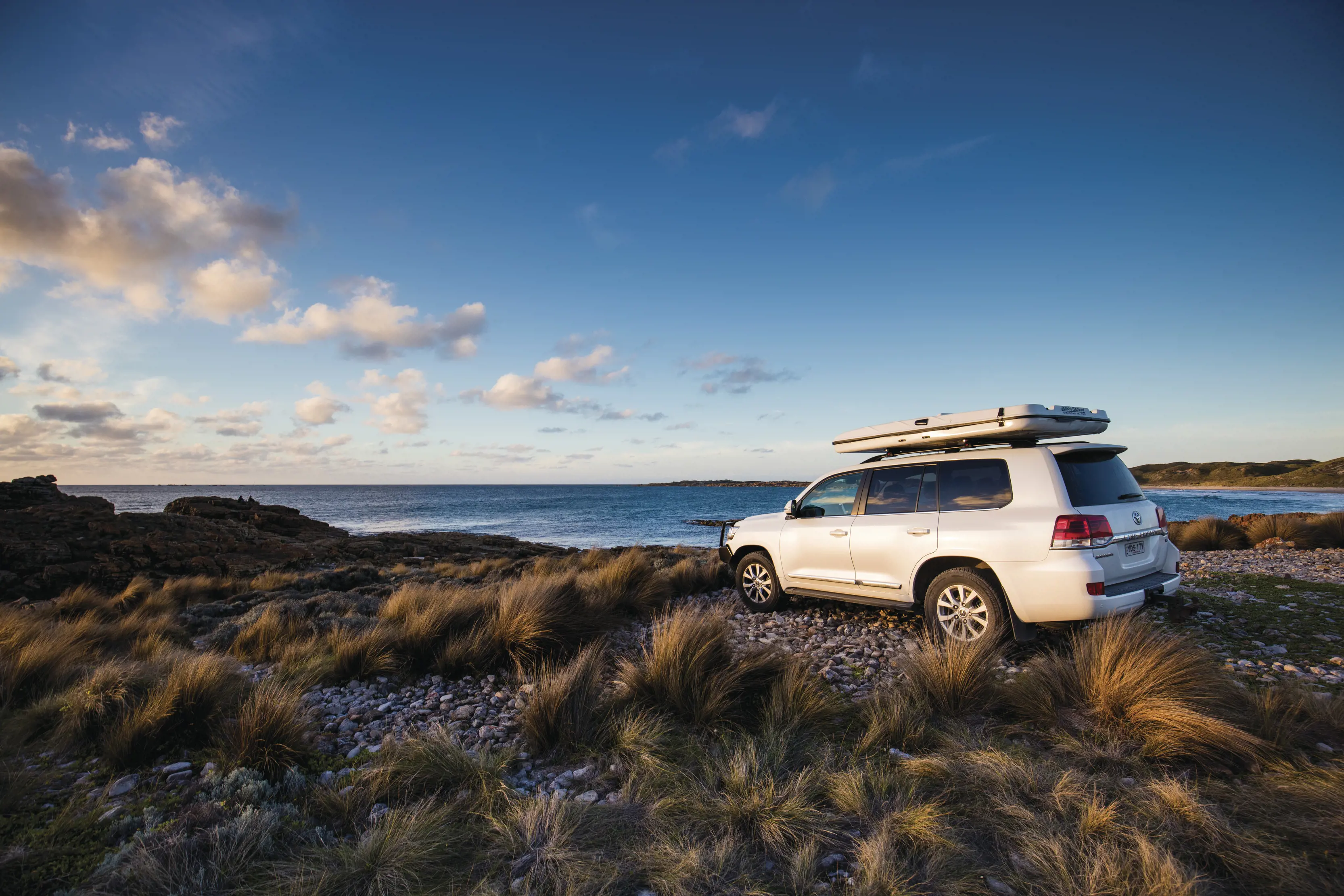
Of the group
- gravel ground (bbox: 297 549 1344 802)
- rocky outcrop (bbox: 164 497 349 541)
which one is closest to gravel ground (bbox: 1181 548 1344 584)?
gravel ground (bbox: 297 549 1344 802)

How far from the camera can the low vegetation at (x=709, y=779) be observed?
2.48 m

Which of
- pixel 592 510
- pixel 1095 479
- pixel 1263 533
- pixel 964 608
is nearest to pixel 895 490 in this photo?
pixel 964 608

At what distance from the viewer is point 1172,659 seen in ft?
13.2

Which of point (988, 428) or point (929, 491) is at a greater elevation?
point (988, 428)

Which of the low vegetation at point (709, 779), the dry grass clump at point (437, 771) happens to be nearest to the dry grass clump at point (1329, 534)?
the low vegetation at point (709, 779)

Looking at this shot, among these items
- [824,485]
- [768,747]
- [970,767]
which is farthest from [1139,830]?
[824,485]

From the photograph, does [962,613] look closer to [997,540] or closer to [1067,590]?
[997,540]

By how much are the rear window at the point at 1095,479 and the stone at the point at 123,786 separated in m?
7.15

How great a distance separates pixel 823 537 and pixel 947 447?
5.96 feet

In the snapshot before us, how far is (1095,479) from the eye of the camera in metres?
5.45

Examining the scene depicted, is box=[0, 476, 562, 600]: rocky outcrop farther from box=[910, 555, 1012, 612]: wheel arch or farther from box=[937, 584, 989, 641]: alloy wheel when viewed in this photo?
box=[937, 584, 989, 641]: alloy wheel

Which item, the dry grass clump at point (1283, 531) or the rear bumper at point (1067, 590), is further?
the dry grass clump at point (1283, 531)

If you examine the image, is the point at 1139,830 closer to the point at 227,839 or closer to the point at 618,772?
the point at 618,772

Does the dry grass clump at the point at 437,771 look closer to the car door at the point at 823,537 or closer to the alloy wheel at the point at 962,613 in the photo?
the alloy wheel at the point at 962,613
